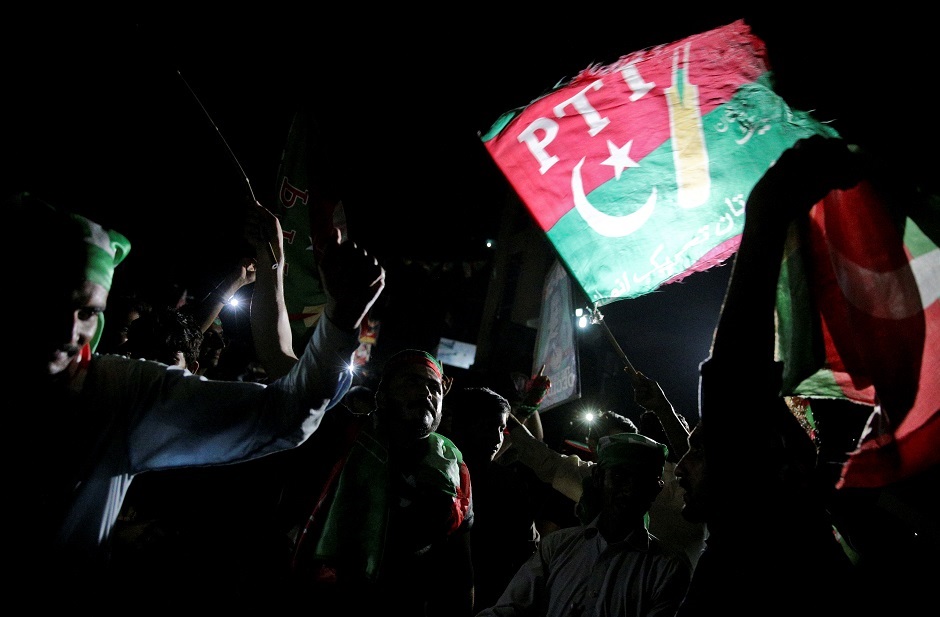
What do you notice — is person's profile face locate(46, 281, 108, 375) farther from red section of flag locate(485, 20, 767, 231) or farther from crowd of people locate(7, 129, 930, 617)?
red section of flag locate(485, 20, 767, 231)

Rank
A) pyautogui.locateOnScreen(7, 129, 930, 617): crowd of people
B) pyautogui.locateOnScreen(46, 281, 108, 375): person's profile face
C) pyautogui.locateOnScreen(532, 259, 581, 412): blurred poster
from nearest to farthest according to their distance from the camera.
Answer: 1. pyautogui.locateOnScreen(7, 129, 930, 617): crowd of people
2. pyautogui.locateOnScreen(46, 281, 108, 375): person's profile face
3. pyautogui.locateOnScreen(532, 259, 581, 412): blurred poster

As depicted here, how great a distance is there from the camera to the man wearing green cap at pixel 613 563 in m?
2.38

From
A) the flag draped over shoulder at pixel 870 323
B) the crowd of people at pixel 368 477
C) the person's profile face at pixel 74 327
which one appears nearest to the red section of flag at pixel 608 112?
the flag draped over shoulder at pixel 870 323

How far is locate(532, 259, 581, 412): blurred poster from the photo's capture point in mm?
4465

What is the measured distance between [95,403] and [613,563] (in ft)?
8.86

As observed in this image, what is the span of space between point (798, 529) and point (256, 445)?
2021mm

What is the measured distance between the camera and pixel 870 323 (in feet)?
5.47

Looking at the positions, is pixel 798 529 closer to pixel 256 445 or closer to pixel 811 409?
pixel 256 445

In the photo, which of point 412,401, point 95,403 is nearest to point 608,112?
point 412,401

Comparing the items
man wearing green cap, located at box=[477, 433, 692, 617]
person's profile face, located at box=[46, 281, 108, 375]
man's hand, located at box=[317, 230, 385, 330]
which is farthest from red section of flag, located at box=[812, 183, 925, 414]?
person's profile face, located at box=[46, 281, 108, 375]

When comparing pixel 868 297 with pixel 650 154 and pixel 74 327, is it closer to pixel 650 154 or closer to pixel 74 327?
pixel 650 154

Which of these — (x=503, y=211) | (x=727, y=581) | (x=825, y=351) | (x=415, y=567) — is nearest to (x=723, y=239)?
(x=825, y=351)

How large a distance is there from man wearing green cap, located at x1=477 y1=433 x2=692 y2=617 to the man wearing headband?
0.39 m

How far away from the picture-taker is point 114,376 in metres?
1.74
